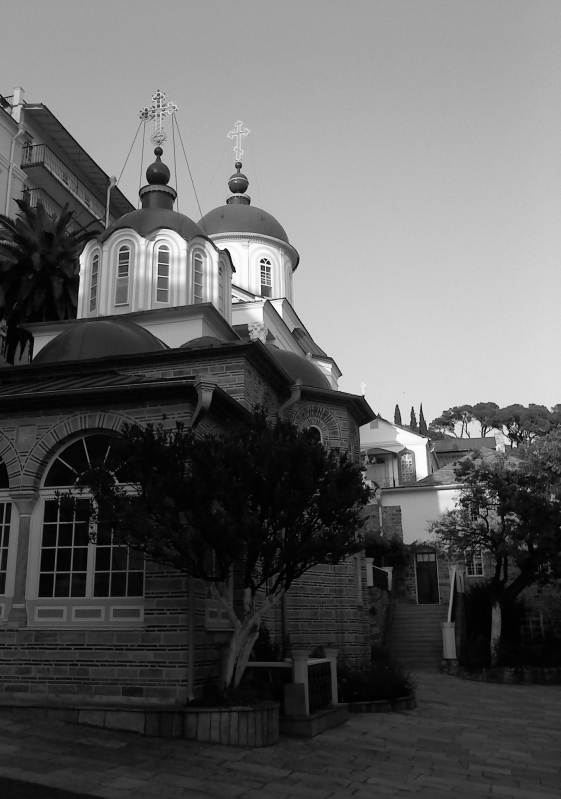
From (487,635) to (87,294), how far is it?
13993 mm

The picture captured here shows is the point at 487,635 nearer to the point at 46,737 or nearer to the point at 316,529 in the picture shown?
the point at 316,529

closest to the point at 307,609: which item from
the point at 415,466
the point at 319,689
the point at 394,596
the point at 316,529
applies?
the point at 319,689

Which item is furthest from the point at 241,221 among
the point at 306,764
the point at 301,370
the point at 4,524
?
the point at 306,764

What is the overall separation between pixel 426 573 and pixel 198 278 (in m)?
13.5

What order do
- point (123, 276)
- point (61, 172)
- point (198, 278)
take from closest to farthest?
point (123, 276) → point (198, 278) → point (61, 172)

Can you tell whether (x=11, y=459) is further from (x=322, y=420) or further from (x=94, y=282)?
(x=94, y=282)

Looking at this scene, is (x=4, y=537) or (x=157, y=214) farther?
(x=157, y=214)

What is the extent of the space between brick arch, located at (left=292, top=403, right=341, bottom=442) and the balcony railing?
56.3 feet

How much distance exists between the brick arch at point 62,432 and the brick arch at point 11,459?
0.43 feet

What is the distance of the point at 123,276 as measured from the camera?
1878 centimetres

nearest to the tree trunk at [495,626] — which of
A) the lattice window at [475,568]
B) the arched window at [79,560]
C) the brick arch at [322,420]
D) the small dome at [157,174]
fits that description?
the lattice window at [475,568]

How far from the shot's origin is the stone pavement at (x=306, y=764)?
7.55 m

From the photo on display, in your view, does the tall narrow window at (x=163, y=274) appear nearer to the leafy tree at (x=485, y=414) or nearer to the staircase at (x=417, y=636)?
the staircase at (x=417, y=636)

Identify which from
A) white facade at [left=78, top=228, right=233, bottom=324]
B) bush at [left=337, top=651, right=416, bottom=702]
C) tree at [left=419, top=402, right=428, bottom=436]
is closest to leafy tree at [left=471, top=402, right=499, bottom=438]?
tree at [left=419, top=402, right=428, bottom=436]
